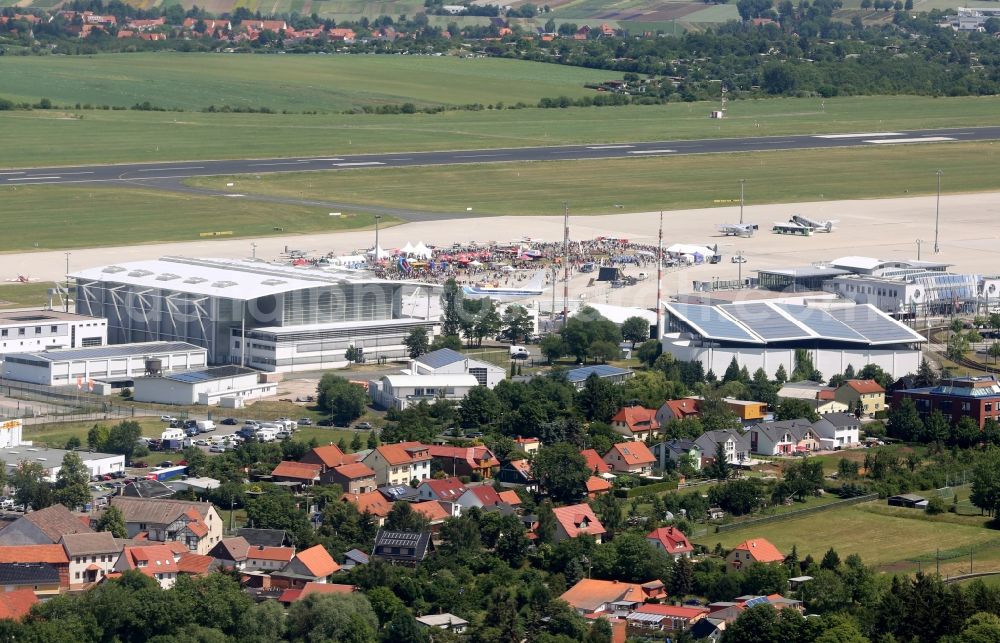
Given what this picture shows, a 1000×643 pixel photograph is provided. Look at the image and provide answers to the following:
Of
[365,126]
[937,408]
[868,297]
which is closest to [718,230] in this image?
[868,297]

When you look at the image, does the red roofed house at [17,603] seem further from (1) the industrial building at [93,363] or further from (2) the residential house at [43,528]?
(1) the industrial building at [93,363]

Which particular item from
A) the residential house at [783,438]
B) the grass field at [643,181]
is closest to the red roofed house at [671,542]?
the residential house at [783,438]

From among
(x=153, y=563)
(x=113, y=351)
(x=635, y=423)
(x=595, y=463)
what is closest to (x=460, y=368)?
(x=635, y=423)

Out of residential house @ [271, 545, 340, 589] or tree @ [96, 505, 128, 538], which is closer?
residential house @ [271, 545, 340, 589]

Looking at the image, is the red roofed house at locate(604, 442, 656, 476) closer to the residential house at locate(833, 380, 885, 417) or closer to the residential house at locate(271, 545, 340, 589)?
the residential house at locate(833, 380, 885, 417)

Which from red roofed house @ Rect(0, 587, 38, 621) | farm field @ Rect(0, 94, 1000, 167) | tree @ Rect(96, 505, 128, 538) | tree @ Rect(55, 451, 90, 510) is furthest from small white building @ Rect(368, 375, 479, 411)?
farm field @ Rect(0, 94, 1000, 167)

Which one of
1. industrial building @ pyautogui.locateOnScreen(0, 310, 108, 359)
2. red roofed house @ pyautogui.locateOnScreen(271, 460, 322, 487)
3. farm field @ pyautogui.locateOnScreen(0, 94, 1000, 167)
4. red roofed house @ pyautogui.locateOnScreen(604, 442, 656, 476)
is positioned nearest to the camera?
red roofed house @ pyautogui.locateOnScreen(271, 460, 322, 487)
